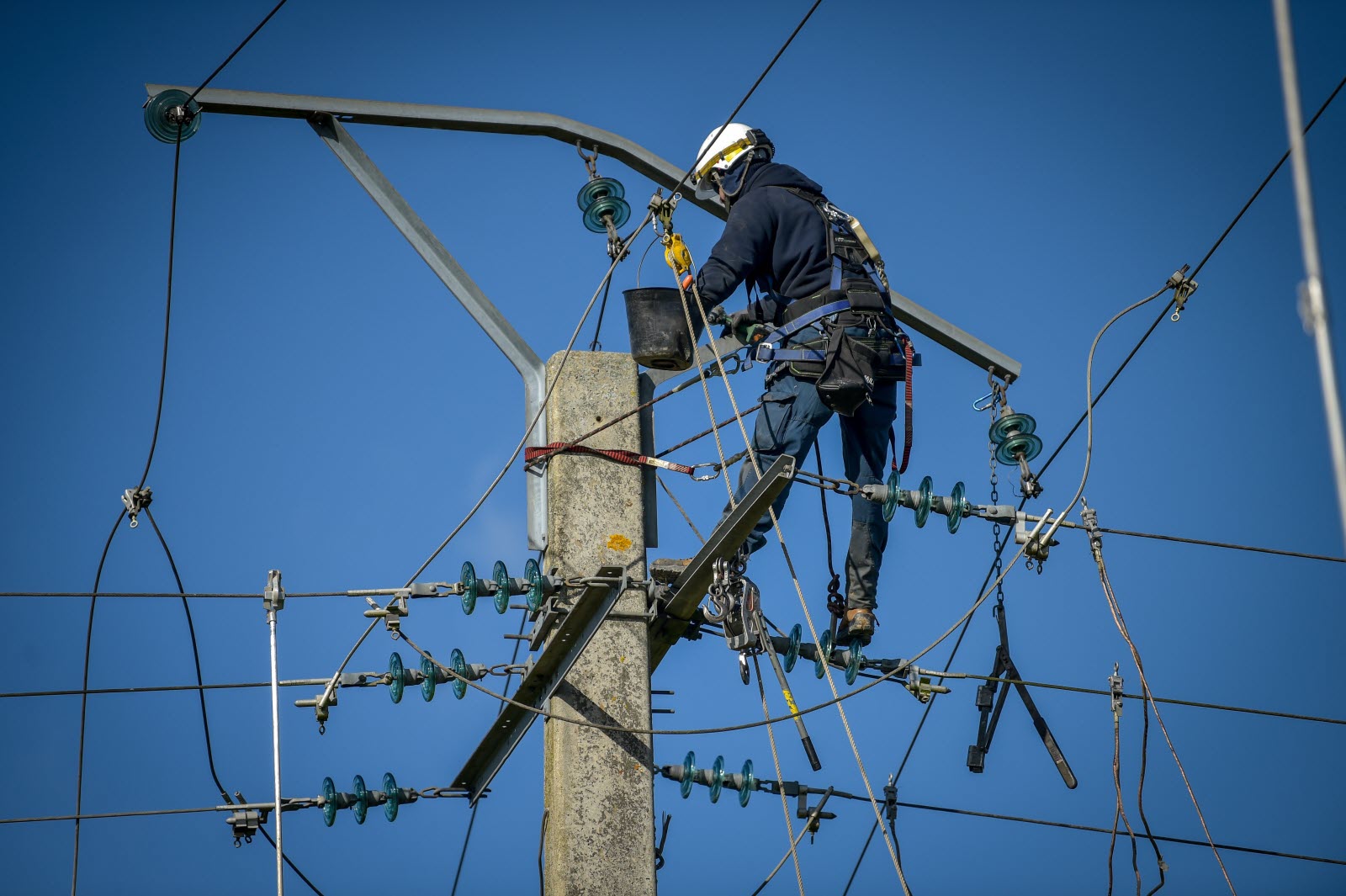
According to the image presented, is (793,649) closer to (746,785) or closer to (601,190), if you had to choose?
(746,785)

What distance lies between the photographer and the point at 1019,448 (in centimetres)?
786

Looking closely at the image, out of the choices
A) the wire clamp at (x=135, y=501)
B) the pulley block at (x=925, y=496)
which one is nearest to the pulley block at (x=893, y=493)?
the pulley block at (x=925, y=496)

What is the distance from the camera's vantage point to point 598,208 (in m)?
7.79

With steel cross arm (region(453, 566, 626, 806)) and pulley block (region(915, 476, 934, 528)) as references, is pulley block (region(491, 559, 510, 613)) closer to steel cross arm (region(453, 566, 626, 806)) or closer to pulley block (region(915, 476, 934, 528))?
steel cross arm (region(453, 566, 626, 806))

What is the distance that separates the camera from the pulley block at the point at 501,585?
6.74 metres

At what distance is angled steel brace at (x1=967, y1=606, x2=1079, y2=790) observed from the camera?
290 inches

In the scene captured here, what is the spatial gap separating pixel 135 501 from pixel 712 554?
2.56 metres

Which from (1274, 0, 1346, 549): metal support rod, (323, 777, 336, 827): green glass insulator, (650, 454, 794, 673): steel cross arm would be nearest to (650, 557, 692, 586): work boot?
(650, 454, 794, 673): steel cross arm

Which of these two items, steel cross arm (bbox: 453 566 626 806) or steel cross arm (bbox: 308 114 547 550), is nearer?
steel cross arm (bbox: 453 566 626 806)

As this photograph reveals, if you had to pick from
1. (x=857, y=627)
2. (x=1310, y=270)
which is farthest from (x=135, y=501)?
(x=1310, y=270)

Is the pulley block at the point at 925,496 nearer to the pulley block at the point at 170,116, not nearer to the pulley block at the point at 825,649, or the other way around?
the pulley block at the point at 825,649

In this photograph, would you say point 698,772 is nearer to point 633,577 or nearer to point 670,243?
point 633,577

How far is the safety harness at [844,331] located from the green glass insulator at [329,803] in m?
2.51

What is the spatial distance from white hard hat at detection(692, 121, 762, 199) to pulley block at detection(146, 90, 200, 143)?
7.19ft
